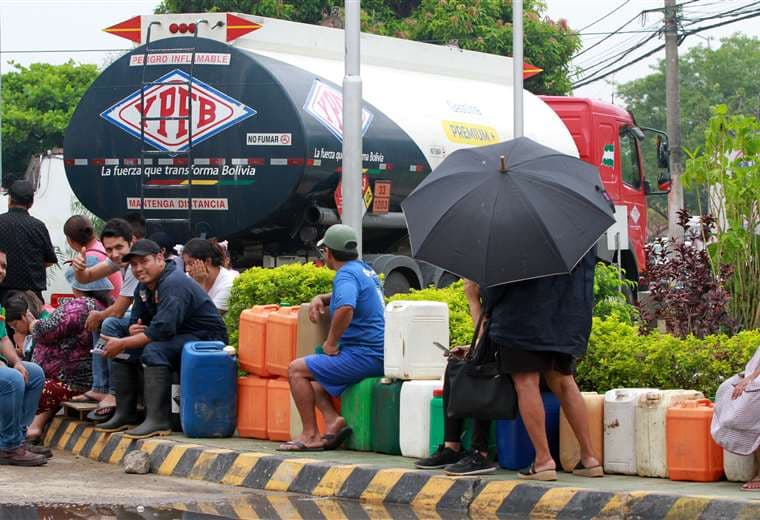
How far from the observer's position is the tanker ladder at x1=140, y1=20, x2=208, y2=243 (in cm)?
1619

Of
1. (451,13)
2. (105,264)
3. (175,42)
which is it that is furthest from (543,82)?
(105,264)

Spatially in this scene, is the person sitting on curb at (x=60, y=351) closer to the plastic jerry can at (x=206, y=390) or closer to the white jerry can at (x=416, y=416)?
the plastic jerry can at (x=206, y=390)

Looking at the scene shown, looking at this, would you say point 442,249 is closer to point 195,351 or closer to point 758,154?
point 195,351

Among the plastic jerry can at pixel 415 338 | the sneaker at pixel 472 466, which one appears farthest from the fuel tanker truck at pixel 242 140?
the sneaker at pixel 472 466

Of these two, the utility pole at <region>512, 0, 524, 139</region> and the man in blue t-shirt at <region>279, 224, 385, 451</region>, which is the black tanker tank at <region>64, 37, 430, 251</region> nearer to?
the utility pole at <region>512, 0, 524, 139</region>

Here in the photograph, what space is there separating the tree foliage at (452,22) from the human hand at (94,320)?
24920 mm

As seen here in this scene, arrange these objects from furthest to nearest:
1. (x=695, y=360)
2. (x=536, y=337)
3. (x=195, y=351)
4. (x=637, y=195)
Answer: (x=637, y=195) → (x=195, y=351) → (x=695, y=360) → (x=536, y=337)

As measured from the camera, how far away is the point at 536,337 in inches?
323

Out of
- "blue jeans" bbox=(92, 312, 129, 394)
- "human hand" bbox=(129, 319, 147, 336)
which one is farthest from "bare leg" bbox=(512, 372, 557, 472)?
"blue jeans" bbox=(92, 312, 129, 394)

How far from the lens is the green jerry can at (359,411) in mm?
9758

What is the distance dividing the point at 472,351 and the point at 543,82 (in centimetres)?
3064

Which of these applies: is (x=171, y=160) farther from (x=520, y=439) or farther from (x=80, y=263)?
(x=520, y=439)

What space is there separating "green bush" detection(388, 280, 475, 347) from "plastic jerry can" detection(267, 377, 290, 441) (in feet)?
3.45

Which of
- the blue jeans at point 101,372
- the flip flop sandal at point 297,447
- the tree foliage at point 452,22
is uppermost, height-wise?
the tree foliage at point 452,22
